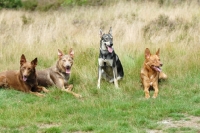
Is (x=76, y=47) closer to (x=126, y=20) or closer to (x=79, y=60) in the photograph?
(x=79, y=60)

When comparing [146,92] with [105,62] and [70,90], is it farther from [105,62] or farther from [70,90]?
[70,90]

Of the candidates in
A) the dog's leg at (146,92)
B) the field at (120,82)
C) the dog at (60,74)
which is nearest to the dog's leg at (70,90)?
the dog at (60,74)

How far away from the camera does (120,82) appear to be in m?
9.66

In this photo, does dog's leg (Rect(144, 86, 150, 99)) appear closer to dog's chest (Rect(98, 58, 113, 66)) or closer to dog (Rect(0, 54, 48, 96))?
dog's chest (Rect(98, 58, 113, 66))

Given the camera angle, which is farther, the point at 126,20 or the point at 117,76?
the point at 126,20

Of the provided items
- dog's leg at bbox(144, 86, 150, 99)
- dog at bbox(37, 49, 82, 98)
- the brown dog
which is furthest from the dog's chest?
dog's leg at bbox(144, 86, 150, 99)

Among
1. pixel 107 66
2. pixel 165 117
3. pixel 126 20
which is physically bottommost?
pixel 165 117

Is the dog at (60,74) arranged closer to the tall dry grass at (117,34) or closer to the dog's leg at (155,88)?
the tall dry grass at (117,34)

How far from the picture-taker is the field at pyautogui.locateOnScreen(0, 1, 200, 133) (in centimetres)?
667

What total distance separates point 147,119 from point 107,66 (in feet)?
10.6

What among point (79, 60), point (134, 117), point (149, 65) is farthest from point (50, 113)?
point (79, 60)

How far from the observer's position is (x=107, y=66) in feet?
32.4

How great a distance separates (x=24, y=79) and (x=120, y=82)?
7.39 ft

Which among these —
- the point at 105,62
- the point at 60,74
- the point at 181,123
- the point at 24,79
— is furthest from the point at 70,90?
the point at 181,123
